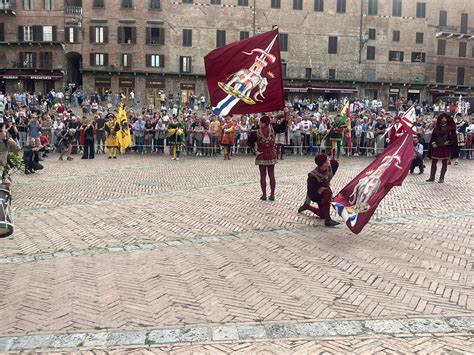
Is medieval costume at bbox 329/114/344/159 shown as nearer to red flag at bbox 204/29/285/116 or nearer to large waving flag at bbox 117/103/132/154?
large waving flag at bbox 117/103/132/154

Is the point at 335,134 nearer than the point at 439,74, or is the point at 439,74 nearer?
the point at 335,134

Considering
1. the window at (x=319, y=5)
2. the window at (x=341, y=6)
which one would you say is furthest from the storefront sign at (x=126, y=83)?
the window at (x=341, y=6)

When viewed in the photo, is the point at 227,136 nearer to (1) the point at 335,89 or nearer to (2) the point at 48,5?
(1) the point at 335,89

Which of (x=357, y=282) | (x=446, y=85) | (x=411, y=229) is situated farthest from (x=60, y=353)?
(x=446, y=85)

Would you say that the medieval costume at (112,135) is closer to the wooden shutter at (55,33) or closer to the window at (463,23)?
the wooden shutter at (55,33)

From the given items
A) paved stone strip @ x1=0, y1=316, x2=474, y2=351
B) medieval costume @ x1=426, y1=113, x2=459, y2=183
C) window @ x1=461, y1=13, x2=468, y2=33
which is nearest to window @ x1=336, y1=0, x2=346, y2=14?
window @ x1=461, y1=13, x2=468, y2=33

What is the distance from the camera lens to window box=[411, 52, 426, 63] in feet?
182

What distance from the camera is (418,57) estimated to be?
55.8 metres

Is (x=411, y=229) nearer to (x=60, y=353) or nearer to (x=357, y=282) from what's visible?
(x=357, y=282)

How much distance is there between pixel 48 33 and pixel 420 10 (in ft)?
128

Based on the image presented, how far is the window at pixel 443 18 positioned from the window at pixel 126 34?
109 ft

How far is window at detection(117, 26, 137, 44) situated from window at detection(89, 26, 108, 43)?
1260mm

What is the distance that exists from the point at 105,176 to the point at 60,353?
1166 centimetres

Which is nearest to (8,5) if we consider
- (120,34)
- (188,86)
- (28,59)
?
(28,59)
